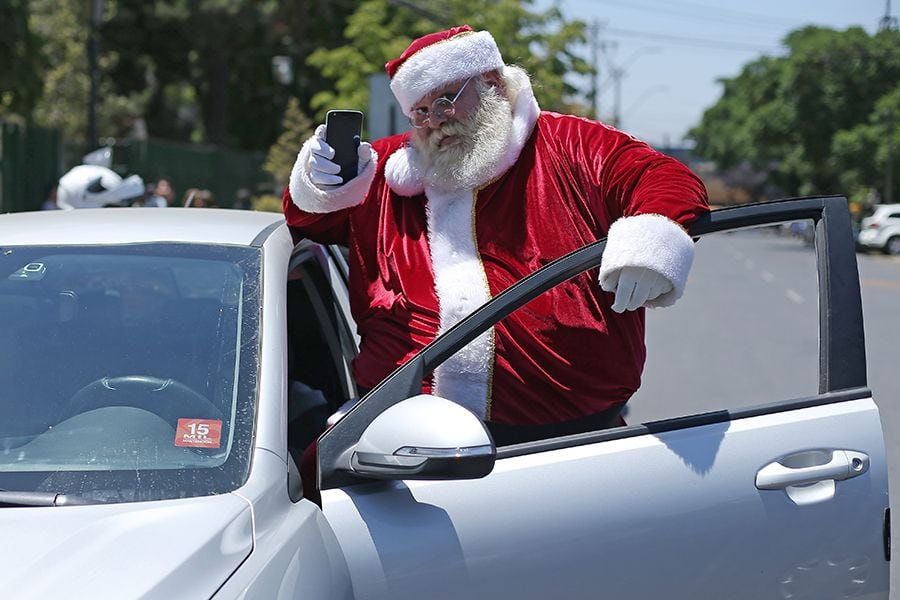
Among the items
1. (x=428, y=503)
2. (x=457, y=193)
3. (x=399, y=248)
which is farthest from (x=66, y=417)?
(x=457, y=193)

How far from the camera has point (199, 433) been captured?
2.32 m

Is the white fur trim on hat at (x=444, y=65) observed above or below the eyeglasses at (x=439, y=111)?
above

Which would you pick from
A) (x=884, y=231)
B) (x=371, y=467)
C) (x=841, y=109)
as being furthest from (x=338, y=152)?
(x=841, y=109)

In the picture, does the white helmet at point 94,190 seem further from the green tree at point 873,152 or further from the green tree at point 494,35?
the green tree at point 873,152

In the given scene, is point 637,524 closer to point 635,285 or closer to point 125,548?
point 635,285

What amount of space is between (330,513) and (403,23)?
26.3 meters

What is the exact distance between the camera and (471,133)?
3121 mm

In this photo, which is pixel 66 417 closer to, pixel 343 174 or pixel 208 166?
pixel 343 174

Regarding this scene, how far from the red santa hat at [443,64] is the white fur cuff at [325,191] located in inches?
8.8

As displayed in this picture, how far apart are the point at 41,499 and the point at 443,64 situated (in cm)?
164

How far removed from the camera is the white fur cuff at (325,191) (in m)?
3.09

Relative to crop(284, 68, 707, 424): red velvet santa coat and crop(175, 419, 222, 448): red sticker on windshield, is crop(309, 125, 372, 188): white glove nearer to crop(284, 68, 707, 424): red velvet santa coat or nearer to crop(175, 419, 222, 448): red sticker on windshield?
crop(284, 68, 707, 424): red velvet santa coat

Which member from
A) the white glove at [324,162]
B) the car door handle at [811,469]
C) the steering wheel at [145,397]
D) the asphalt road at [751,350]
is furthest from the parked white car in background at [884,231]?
the steering wheel at [145,397]

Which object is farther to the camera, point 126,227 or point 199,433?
point 126,227
